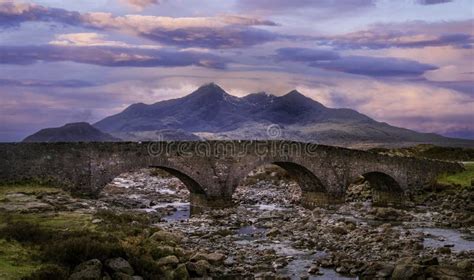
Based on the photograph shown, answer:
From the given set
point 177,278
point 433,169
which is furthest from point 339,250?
point 433,169

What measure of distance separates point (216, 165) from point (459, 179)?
23778 mm

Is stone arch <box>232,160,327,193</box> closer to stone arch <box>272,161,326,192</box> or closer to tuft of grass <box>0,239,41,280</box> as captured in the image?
stone arch <box>272,161,326,192</box>

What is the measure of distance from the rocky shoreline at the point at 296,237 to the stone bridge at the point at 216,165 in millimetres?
2132

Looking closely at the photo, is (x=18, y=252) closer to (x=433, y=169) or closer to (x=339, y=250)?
(x=339, y=250)

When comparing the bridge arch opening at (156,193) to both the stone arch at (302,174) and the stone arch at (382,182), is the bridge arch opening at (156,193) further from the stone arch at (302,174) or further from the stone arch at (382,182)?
the stone arch at (382,182)

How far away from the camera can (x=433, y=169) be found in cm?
5122

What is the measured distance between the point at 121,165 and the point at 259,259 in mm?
14201

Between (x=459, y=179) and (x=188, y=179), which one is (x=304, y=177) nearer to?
(x=188, y=179)

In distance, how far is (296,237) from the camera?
27.8m

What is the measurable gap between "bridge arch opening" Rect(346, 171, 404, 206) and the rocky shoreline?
3.03 meters

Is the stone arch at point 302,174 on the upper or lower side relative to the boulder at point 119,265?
upper

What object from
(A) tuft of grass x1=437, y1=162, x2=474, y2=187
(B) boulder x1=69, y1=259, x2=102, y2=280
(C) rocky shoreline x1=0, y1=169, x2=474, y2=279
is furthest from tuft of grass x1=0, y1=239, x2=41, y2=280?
(A) tuft of grass x1=437, y1=162, x2=474, y2=187

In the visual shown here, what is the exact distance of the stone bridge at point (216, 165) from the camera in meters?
32.2

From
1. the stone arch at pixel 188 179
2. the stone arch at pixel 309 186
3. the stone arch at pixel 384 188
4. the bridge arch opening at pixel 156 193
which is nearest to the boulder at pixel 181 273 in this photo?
the bridge arch opening at pixel 156 193
